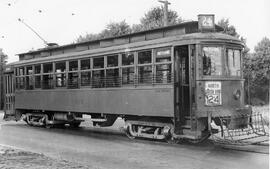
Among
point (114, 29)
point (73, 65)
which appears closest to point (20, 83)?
point (73, 65)

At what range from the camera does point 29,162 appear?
789 cm

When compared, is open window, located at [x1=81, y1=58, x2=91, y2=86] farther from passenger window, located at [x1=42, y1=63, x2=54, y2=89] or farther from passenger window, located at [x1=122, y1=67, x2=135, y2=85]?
passenger window, located at [x1=42, y1=63, x2=54, y2=89]

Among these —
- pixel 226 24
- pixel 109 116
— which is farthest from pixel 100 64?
pixel 226 24

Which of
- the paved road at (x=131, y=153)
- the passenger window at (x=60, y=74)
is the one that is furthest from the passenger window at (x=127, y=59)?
the passenger window at (x=60, y=74)

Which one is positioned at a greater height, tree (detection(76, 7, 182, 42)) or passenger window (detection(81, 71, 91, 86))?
tree (detection(76, 7, 182, 42))

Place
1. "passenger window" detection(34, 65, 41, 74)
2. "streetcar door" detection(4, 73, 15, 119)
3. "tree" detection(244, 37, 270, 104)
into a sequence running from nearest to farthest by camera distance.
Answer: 1. "passenger window" detection(34, 65, 41, 74)
2. "streetcar door" detection(4, 73, 15, 119)
3. "tree" detection(244, 37, 270, 104)

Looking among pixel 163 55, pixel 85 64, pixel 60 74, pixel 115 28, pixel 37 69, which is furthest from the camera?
pixel 115 28

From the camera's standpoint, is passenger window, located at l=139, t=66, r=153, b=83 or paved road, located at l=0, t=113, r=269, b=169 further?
passenger window, located at l=139, t=66, r=153, b=83

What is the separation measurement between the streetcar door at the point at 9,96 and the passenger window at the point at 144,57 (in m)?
8.82

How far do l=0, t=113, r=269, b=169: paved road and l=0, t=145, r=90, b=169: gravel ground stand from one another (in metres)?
0.57

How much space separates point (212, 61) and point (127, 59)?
2.73 m

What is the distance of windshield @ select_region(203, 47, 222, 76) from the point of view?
10.6 meters

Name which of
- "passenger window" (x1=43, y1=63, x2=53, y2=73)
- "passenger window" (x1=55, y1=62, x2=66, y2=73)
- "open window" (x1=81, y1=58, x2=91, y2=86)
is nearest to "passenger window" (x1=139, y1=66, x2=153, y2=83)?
"open window" (x1=81, y1=58, x2=91, y2=86)

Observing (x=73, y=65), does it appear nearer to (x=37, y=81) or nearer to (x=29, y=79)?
(x=37, y=81)
